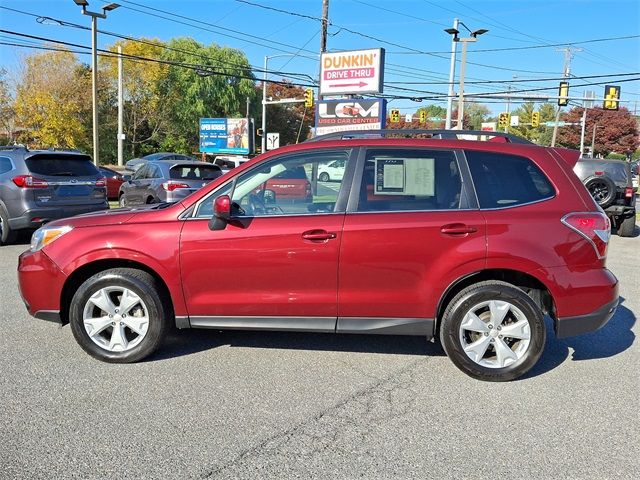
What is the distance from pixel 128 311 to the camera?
13.5ft

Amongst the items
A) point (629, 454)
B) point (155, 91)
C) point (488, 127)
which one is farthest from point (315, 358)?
point (488, 127)

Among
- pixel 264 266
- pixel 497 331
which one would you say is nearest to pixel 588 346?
pixel 497 331

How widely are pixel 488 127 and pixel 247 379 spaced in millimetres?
61753

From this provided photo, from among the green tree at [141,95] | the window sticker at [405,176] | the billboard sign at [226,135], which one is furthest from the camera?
the billboard sign at [226,135]

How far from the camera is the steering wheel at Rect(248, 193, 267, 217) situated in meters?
4.03

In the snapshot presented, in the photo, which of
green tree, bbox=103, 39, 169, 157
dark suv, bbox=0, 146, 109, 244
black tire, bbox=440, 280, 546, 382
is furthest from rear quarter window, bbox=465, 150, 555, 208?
green tree, bbox=103, 39, 169, 157

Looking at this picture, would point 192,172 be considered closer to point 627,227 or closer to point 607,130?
point 627,227

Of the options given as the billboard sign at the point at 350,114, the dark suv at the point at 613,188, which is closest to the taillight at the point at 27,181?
the dark suv at the point at 613,188

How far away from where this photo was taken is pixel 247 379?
3895 mm

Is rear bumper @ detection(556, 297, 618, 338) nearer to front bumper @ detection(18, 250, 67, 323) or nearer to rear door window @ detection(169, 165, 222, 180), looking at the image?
front bumper @ detection(18, 250, 67, 323)

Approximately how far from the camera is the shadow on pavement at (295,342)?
4.54 m

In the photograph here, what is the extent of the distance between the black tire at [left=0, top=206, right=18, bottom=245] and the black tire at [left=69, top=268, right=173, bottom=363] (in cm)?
600

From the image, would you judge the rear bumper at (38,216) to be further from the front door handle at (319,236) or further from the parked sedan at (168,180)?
the front door handle at (319,236)

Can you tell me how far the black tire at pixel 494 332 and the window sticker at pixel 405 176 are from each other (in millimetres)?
853
